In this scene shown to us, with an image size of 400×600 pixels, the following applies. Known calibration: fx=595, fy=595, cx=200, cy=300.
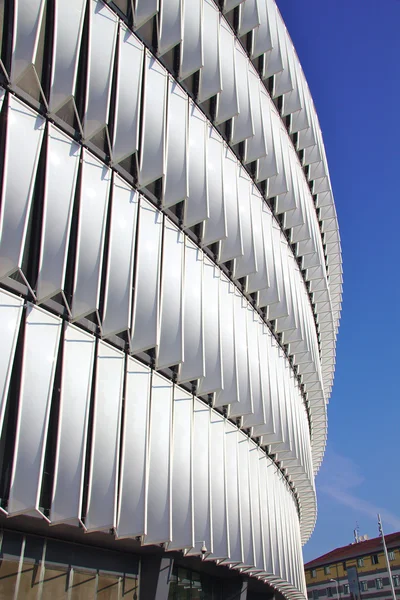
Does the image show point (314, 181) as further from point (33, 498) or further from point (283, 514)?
point (33, 498)

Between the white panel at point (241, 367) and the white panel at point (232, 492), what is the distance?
652 mm

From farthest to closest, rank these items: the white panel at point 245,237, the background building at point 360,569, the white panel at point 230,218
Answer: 1. the background building at point 360,569
2. the white panel at point 245,237
3. the white panel at point 230,218

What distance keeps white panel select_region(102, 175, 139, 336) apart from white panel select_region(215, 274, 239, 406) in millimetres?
5334

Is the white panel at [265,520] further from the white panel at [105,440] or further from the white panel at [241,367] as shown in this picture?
the white panel at [105,440]

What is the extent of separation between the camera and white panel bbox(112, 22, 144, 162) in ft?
50.3

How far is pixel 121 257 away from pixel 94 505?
19.0 ft

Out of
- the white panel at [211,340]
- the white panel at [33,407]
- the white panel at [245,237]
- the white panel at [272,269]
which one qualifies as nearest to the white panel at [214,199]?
the white panel at [211,340]

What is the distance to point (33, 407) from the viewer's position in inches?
467

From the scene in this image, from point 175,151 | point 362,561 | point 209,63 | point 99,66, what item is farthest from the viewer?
point 362,561

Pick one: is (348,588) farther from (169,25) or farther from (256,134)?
(169,25)

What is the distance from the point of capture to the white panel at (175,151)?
56.3 ft

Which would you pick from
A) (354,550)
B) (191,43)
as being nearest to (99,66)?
(191,43)

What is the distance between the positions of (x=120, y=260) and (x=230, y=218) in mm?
6874

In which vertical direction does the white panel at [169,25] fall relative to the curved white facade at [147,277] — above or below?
above
